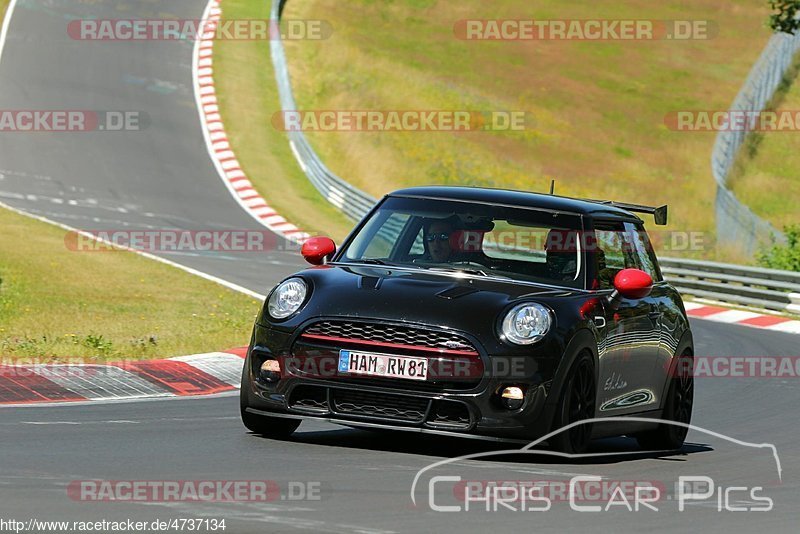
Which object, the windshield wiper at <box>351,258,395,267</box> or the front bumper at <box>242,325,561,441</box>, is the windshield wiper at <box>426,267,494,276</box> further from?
the front bumper at <box>242,325,561,441</box>

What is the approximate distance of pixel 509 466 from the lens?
8.15 metres

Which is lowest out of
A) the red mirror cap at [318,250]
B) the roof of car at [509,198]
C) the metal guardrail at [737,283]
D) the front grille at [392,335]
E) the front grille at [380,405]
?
the metal guardrail at [737,283]

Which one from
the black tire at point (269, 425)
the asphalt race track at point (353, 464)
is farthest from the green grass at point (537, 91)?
the black tire at point (269, 425)

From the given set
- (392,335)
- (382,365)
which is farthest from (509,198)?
(382,365)

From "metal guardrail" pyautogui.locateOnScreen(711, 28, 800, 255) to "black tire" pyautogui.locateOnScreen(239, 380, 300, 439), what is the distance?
21.1 m

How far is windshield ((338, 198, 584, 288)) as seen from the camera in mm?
9039

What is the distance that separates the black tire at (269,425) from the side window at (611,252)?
2.03 meters

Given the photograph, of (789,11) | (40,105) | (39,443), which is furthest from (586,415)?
(40,105)

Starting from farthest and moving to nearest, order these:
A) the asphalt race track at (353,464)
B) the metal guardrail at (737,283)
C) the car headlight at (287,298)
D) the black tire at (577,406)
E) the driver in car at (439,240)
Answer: the metal guardrail at (737,283) → the driver in car at (439,240) → the car headlight at (287,298) → the black tire at (577,406) → the asphalt race track at (353,464)

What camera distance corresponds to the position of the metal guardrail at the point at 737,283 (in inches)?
944

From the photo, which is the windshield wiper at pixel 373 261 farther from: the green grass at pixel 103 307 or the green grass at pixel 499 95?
the green grass at pixel 499 95

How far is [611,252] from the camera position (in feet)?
31.4

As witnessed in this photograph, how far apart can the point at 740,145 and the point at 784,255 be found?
15.1 m

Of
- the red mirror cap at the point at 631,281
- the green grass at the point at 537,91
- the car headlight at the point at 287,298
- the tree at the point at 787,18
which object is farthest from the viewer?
the green grass at the point at 537,91
